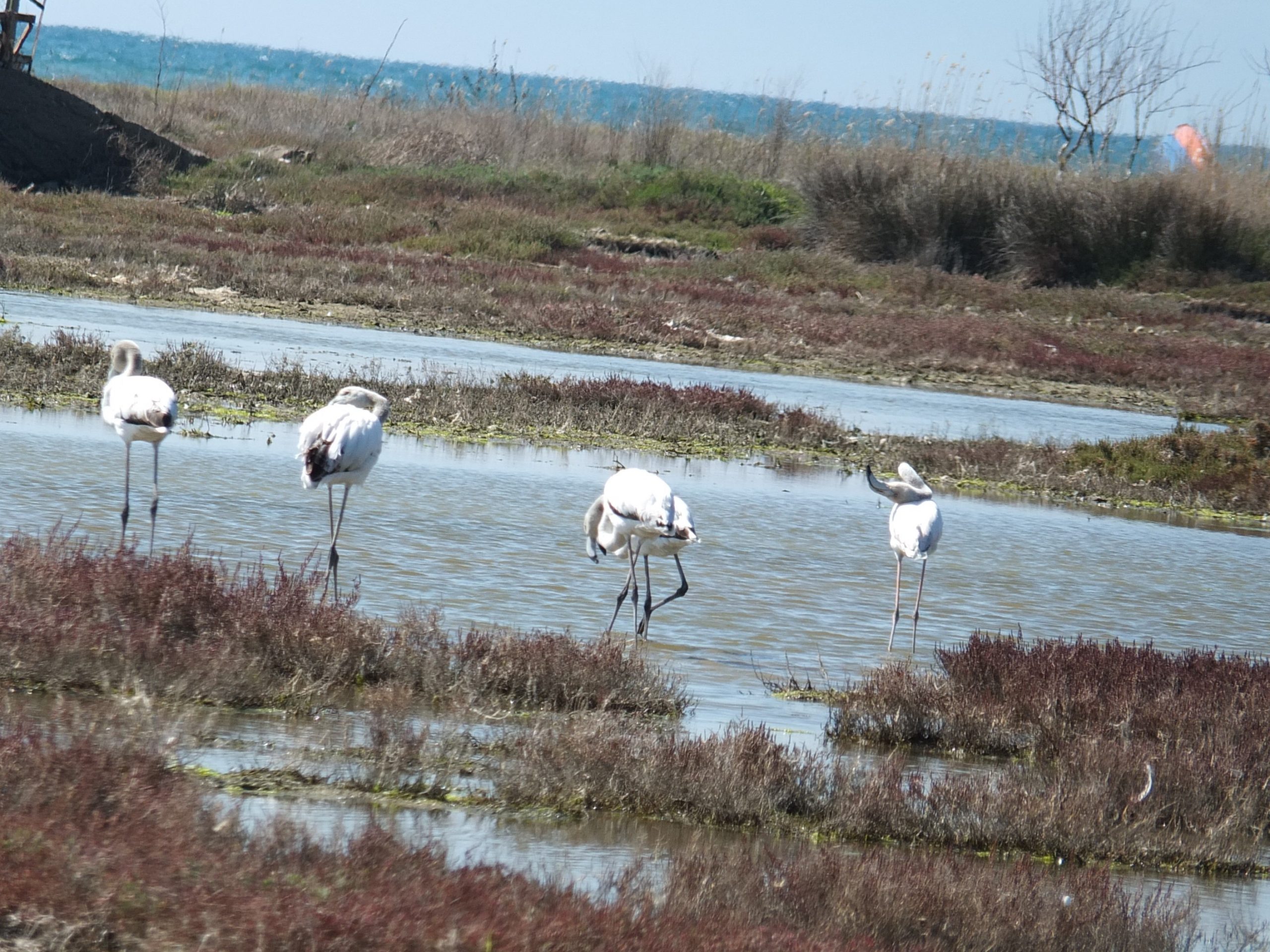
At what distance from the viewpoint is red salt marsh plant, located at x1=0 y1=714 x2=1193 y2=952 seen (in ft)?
12.3

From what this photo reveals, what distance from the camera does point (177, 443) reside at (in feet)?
44.8

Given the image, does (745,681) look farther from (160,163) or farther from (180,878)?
(160,163)

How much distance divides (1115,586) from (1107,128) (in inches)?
1490

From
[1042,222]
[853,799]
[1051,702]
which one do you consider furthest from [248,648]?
[1042,222]

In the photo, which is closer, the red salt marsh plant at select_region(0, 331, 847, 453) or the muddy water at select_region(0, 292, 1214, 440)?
the red salt marsh plant at select_region(0, 331, 847, 453)

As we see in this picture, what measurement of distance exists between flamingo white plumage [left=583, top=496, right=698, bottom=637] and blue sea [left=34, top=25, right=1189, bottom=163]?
31693 mm

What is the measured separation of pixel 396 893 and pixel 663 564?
816 cm

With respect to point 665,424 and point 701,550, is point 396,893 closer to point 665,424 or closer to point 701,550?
point 701,550

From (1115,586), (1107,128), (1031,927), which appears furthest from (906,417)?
(1107,128)

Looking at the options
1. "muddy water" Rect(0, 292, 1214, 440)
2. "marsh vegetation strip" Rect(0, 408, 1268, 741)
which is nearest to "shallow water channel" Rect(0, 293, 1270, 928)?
"marsh vegetation strip" Rect(0, 408, 1268, 741)

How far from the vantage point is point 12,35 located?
37.1m

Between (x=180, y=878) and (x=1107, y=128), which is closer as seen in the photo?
(x=180, y=878)

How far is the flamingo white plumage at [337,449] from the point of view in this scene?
9211 millimetres

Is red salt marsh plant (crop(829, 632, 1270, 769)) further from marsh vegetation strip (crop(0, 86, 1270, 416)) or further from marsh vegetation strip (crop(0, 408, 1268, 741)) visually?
marsh vegetation strip (crop(0, 86, 1270, 416))
